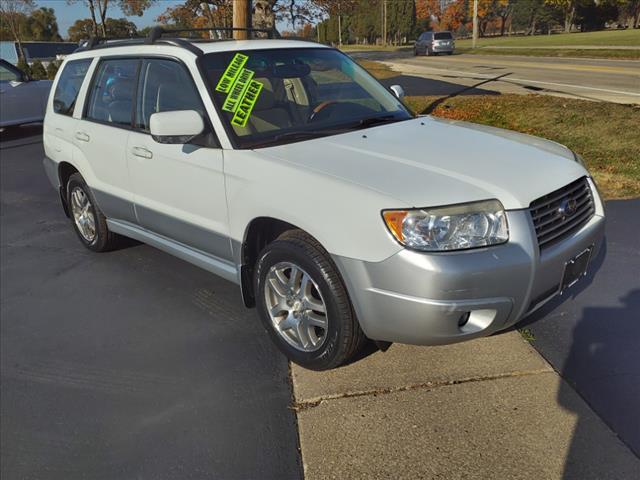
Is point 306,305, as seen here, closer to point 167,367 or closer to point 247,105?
point 167,367

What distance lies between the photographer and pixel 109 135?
4270 mm

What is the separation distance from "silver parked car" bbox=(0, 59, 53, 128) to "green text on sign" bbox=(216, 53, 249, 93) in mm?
9758

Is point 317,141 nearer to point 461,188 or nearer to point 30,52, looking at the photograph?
point 461,188

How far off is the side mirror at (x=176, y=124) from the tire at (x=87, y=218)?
1.81 metres

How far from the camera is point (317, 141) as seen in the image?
3.32m

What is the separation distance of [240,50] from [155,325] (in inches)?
78.3

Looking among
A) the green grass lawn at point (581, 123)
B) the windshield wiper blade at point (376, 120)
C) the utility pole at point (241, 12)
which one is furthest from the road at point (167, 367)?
the utility pole at point (241, 12)

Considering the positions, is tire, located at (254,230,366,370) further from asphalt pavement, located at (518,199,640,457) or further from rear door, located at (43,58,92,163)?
rear door, located at (43,58,92,163)

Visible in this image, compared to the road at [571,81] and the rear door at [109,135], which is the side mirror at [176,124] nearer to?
the rear door at [109,135]

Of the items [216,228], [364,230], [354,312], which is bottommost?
[354,312]

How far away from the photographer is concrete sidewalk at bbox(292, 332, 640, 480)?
2408mm

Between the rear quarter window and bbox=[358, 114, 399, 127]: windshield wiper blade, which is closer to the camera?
bbox=[358, 114, 399, 127]: windshield wiper blade

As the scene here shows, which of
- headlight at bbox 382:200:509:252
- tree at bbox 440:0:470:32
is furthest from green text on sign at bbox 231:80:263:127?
tree at bbox 440:0:470:32

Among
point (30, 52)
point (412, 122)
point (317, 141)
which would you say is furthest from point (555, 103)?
point (30, 52)
